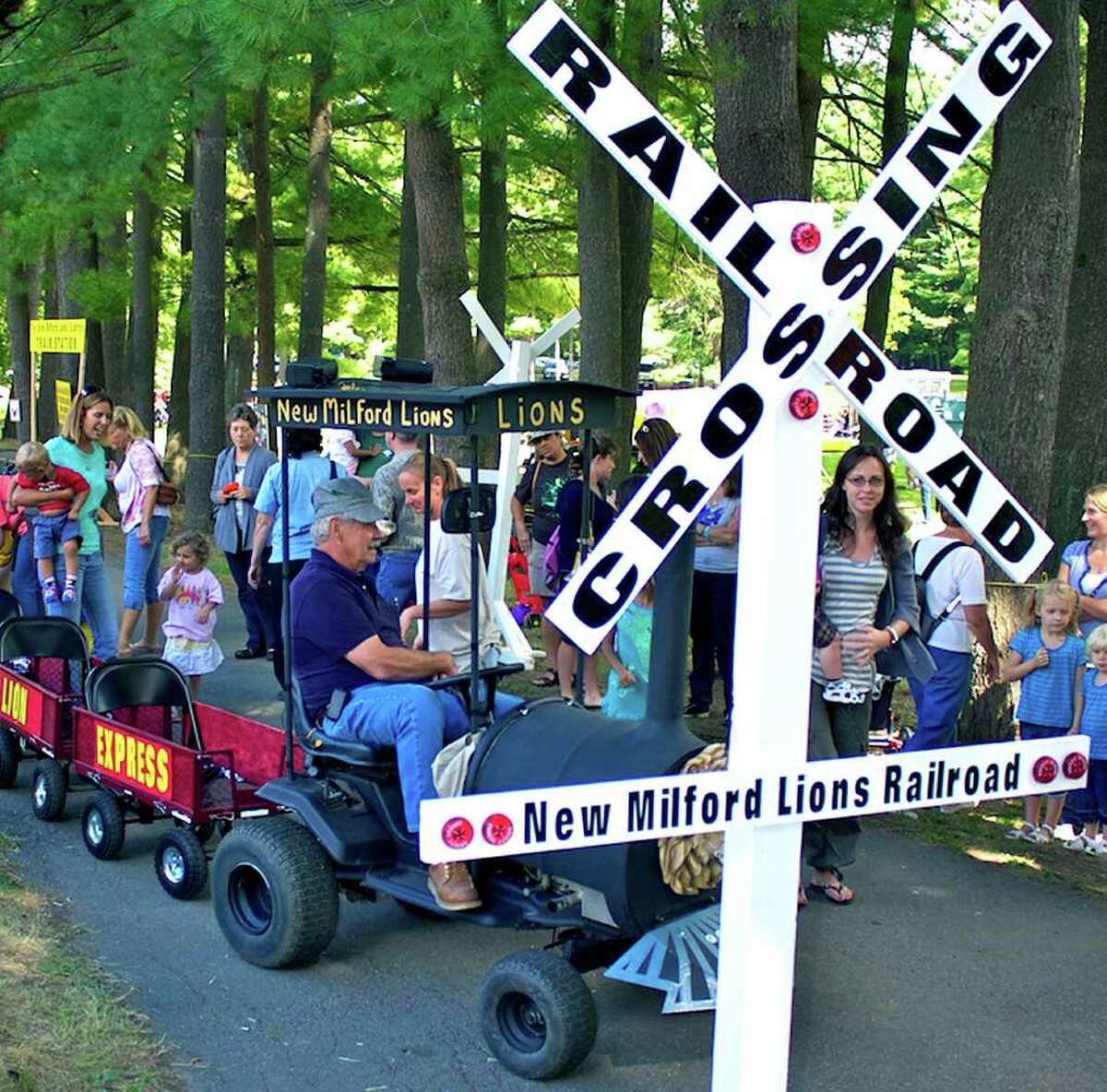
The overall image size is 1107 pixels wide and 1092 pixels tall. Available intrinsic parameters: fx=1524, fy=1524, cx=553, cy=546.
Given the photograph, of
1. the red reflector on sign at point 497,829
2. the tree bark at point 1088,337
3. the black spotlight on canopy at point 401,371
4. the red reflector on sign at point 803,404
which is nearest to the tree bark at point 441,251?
the tree bark at point 1088,337

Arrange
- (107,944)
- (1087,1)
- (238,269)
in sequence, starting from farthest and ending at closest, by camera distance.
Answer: (238,269)
(1087,1)
(107,944)

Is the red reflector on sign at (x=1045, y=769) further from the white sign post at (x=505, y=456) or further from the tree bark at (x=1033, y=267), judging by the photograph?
the white sign post at (x=505, y=456)

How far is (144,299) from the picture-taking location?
21.2 meters

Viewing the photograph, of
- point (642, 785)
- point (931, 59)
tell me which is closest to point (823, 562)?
point (642, 785)

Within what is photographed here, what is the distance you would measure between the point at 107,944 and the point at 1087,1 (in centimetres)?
919

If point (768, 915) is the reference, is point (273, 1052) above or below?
below

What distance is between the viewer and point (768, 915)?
325 centimetres

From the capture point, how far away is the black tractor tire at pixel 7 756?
8.09 metres

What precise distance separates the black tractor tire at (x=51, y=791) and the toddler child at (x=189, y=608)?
5.33 ft

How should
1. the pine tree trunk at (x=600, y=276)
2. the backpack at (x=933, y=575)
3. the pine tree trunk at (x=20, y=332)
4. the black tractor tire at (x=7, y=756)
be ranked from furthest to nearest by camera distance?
1. the pine tree trunk at (x=20, y=332)
2. the pine tree trunk at (x=600, y=276)
3. the black tractor tire at (x=7, y=756)
4. the backpack at (x=933, y=575)

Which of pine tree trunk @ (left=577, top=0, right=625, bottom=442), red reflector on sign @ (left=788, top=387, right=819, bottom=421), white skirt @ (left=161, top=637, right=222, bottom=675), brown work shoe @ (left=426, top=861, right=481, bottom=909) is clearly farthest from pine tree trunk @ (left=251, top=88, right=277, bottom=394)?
red reflector on sign @ (left=788, top=387, right=819, bottom=421)

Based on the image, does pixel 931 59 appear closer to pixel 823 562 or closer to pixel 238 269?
pixel 238 269

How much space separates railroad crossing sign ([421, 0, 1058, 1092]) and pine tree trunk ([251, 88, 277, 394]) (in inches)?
696

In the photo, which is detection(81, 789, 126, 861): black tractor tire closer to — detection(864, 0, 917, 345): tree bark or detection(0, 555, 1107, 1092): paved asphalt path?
detection(0, 555, 1107, 1092): paved asphalt path
